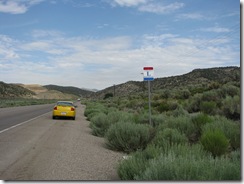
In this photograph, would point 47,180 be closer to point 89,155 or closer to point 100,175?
point 100,175

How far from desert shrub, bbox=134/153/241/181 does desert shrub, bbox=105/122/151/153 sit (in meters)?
4.87

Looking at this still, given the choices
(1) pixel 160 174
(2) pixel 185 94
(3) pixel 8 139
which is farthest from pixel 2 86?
(1) pixel 160 174

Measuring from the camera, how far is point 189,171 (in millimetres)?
4949

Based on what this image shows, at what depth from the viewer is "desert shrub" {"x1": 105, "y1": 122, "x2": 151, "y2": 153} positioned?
10242mm

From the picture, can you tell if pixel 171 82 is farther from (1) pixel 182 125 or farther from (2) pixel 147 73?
(1) pixel 182 125

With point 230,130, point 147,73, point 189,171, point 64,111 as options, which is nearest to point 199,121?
point 230,130

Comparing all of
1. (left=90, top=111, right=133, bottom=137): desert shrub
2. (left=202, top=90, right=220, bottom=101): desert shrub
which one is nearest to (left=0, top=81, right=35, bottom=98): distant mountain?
(left=202, top=90, right=220, bottom=101): desert shrub

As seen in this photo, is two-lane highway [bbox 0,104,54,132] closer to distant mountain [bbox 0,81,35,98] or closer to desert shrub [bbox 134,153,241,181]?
desert shrub [bbox 134,153,241,181]

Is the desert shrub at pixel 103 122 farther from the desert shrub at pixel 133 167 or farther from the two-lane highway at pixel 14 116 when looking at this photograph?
the desert shrub at pixel 133 167

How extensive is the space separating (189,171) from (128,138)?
18.3 ft

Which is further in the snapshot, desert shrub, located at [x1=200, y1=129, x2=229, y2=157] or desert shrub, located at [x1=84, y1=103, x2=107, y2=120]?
desert shrub, located at [x1=84, y1=103, x2=107, y2=120]

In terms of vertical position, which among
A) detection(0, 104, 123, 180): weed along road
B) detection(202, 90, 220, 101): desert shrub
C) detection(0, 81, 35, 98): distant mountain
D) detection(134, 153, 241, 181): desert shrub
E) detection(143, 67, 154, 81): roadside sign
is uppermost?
detection(0, 81, 35, 98): distant mountain

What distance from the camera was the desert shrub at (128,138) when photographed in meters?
10.2

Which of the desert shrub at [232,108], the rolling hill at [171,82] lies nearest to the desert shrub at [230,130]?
the rolling hill at [171,82]
